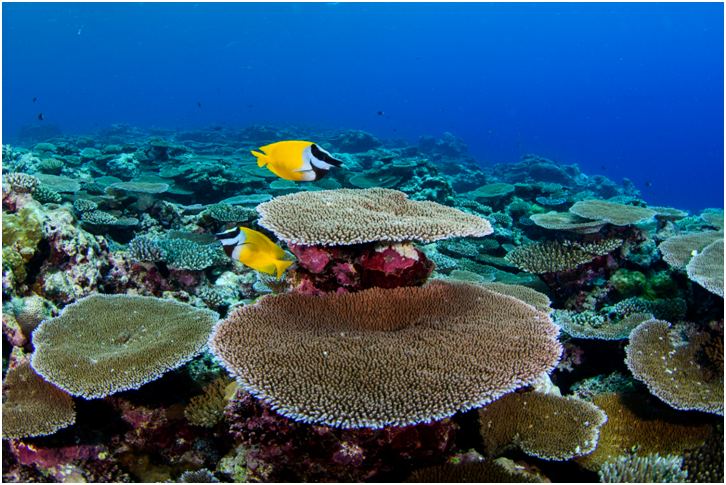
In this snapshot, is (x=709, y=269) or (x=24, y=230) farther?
(x=24, y=230)

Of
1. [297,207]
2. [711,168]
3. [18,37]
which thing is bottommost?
[711,168]

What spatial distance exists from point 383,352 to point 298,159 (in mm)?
1473

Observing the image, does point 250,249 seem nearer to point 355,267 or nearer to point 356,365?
point 355,267

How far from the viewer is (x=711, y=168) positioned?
9262 cm

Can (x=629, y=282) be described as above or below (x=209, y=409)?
above

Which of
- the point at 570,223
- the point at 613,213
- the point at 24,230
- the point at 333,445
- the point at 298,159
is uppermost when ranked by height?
the point at 298,159

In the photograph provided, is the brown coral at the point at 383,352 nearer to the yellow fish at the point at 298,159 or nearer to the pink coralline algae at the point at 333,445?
the pink coralline algae at the point at 333,445

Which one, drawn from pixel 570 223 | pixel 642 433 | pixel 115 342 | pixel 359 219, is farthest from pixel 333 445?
pixel 570 223

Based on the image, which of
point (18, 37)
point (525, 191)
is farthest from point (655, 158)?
point (18, 37)

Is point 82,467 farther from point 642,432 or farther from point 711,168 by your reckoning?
point 711,168

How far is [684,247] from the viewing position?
5.05 metres

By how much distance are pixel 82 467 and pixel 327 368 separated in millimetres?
2836

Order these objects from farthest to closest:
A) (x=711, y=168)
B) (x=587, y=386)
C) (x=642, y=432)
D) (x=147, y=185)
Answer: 1. (x=711, y=168)
2. (x=147, y=185)
3. (x=587, y=386)
4. (x=642, y=432)

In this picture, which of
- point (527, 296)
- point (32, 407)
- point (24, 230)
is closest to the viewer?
point (32, 407)
